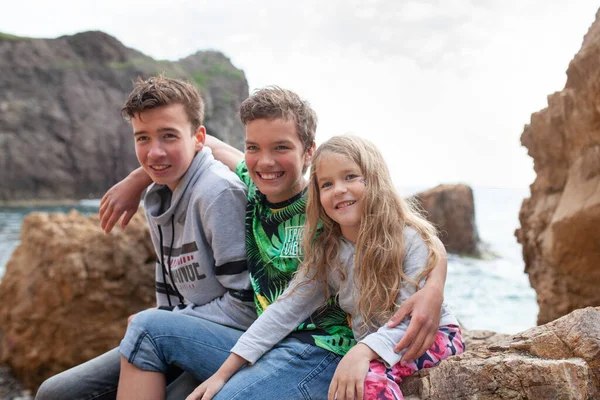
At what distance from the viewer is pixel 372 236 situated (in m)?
1.58

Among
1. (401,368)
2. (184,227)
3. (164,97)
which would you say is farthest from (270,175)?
(401,368)

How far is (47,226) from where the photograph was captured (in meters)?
4.41

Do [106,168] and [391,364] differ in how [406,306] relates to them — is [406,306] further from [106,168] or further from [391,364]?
[106,168]

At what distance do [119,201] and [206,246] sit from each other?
2.01 feet

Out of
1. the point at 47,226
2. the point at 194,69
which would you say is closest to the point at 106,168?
the point at 194,69

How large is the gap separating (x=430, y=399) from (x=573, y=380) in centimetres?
36

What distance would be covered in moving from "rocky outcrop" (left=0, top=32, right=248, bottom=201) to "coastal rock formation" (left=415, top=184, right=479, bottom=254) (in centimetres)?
2495

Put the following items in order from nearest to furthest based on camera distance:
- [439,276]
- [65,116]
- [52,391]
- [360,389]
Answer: [360,389]
[439,276]
[52,391]
[65,116]

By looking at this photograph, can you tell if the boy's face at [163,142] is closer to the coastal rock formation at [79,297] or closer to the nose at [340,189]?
the nose at [340,189]

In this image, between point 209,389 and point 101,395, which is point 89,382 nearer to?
point 101,395

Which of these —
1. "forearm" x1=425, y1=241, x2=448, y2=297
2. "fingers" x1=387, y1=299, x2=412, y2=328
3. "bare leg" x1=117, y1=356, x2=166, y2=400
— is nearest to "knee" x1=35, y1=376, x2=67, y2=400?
"bare leg" x1=117, y1=356, x2=166, y2=400

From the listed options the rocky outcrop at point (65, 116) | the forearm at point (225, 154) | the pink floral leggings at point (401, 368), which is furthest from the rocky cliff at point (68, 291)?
the rocky outcrop at point (65, 116)

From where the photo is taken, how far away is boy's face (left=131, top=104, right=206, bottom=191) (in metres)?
1.96

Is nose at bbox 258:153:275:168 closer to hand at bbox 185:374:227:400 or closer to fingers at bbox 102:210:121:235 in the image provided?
hand at bbox 185:374:227:400
